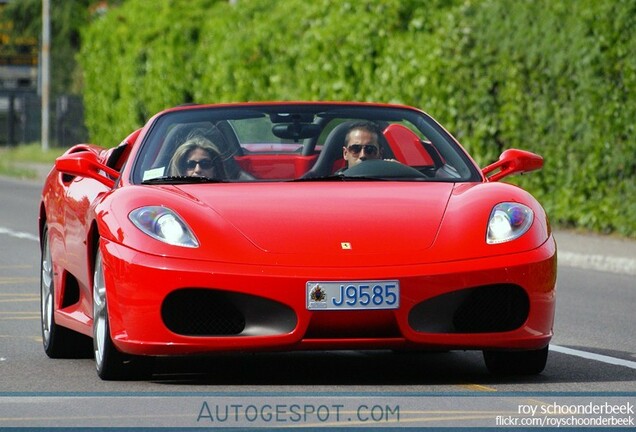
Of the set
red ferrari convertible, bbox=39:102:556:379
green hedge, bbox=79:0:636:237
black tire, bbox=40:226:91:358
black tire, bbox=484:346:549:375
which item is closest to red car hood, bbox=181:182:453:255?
red ferrari convertible, bbox=39:102:556:379

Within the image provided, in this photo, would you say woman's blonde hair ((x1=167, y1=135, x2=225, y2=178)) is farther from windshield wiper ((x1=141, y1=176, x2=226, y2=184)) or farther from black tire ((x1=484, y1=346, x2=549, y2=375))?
black tire ((x1=484, y1=346, x2=549, y2=375))

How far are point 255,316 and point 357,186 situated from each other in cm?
118

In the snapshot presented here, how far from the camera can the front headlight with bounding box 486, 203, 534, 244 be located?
27.2ft

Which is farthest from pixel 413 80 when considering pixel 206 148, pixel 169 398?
pixel 169 398

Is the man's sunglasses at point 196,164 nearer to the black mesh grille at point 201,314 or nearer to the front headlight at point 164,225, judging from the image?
the front headlight at point 164,225

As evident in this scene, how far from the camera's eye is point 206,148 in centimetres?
919

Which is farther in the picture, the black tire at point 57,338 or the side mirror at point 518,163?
the black tire at point 57,338

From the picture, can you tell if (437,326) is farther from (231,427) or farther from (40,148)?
(40,148)

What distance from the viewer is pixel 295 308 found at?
310 inches

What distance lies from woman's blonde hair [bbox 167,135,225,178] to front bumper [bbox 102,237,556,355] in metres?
0.95

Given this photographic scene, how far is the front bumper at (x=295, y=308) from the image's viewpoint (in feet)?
25.9

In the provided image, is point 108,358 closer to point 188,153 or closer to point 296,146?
point 188,153

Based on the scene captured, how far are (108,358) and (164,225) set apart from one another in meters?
0.69

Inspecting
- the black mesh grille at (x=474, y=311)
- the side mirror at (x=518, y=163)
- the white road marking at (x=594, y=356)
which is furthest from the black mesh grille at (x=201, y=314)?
the white road marking at (x=594, y=356)
